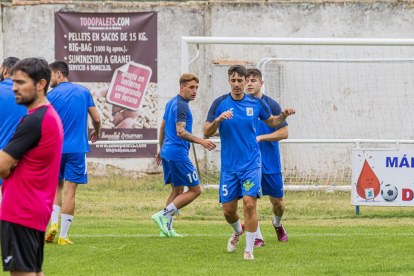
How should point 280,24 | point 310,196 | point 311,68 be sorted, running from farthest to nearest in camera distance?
point 280,24, point 311,68, point 310,196

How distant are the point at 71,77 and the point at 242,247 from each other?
32.3 ft

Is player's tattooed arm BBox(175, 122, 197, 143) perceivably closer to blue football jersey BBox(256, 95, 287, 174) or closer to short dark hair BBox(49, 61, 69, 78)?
blue football jersey BBox(256, 95, 287, 174)

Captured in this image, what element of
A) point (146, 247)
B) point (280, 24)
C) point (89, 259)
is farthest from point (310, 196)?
point (89, 259)

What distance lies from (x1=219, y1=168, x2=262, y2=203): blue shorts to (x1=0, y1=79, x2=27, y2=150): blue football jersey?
232 centimetres

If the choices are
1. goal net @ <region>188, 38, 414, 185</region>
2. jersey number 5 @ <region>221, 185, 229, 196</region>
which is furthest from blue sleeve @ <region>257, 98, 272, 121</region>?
goal net @ <region>188, 38, 414, 185</region>

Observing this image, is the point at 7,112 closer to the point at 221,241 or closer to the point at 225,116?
the point at 225,116

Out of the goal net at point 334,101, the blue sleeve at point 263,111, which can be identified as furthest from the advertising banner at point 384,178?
the blue sleeve at point 263,111

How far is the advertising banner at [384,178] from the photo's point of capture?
39.0 ft

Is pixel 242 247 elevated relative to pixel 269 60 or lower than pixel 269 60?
lower

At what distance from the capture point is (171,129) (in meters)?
9.93

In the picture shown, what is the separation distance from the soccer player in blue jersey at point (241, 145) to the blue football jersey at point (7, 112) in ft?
6.70

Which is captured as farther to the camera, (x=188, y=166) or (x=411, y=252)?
(x=188, y=166)

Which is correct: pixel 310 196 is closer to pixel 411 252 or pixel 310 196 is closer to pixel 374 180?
pixel 374 180

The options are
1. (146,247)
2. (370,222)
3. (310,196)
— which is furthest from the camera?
(310,196)
